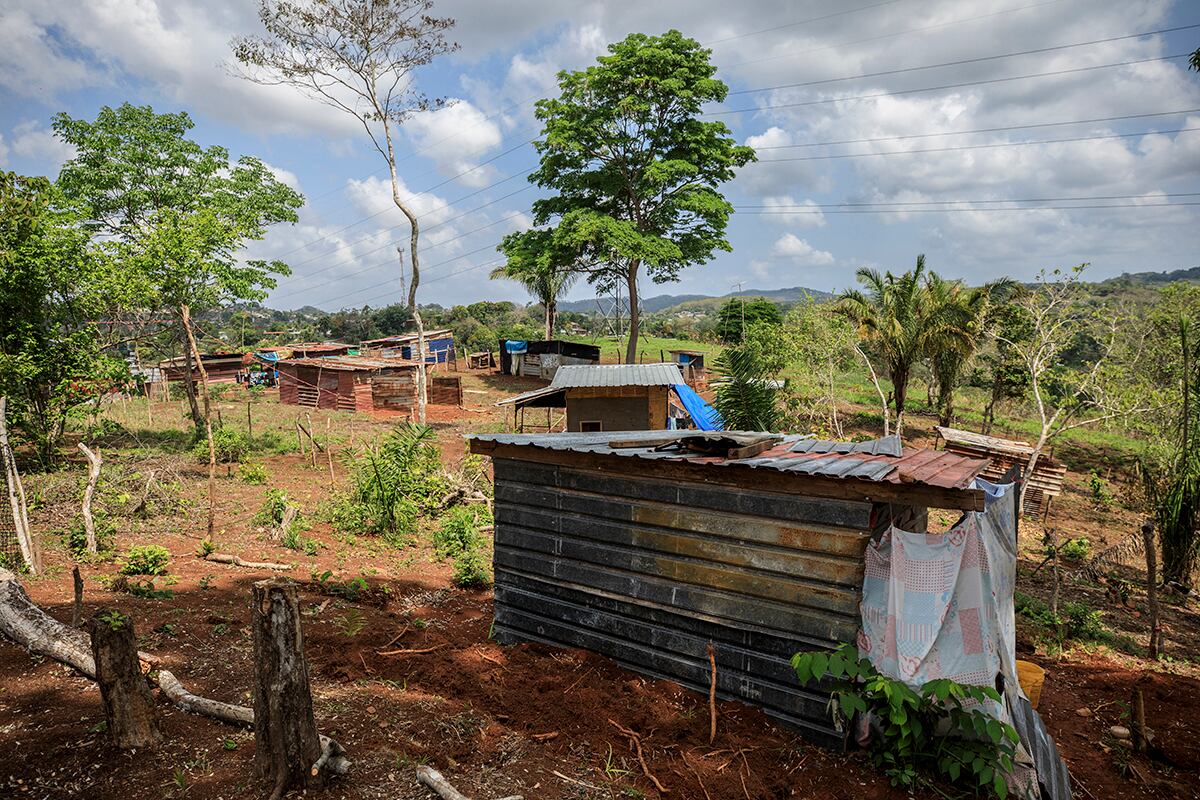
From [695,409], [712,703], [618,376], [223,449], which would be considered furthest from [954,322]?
[223,449]

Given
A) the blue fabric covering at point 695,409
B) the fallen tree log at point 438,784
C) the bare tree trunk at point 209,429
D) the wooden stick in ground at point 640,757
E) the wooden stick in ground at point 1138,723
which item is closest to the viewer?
the fallen tree log at point 438,784

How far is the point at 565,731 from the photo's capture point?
529 centimetres

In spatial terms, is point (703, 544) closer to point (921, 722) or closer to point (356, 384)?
point (921, 722)

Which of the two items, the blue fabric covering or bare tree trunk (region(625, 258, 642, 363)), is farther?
bare tree trunk (region(625, 258, 642, 363))

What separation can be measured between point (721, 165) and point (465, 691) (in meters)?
25.3

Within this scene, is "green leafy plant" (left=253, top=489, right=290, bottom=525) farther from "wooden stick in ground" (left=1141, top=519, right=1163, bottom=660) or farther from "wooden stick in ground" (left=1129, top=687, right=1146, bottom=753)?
"wooden stick in ground" (left=1141, top=519, right=1163, bottom=660)

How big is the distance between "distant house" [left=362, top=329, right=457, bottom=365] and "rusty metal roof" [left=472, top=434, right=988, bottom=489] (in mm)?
35488

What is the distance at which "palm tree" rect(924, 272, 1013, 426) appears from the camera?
22.4 metres

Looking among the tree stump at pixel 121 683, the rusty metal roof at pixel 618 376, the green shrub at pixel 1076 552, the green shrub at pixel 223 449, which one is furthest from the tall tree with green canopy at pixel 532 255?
the tree stump at pixel 121 683

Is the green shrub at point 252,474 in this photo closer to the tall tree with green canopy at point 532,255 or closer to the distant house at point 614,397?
the distant house at point 614,397

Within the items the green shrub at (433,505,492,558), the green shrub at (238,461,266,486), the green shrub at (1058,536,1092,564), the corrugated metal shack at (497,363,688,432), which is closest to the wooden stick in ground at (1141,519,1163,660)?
the green shrub at (1058,536,1092,564)

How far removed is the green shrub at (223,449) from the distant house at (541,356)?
18861mm

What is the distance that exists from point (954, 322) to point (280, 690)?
24.4m

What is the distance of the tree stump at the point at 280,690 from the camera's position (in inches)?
153
